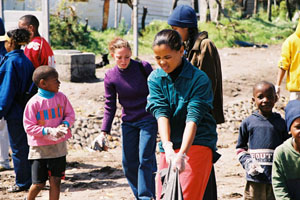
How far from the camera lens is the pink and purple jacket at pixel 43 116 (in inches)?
193

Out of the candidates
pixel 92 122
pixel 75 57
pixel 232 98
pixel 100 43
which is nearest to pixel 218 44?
pixel 100 43

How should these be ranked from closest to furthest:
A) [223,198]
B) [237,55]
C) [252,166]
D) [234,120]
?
[252,166], [223,198], [234,120], [237,55]

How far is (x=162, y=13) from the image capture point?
29547 mm

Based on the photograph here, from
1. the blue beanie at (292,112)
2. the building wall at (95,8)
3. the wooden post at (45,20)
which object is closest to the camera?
the blue beanie at (292,112)

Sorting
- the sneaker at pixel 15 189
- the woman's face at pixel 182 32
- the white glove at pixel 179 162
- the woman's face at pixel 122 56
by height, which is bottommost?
the sneaker at pixel 15 189

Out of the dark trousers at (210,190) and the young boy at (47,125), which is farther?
the young boy at (47,125)

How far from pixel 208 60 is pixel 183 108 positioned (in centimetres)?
112

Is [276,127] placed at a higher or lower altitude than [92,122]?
higher

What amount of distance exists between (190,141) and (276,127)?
1087mm

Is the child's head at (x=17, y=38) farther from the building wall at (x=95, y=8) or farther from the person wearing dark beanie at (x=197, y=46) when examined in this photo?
the building wall at (x=95, y=8)

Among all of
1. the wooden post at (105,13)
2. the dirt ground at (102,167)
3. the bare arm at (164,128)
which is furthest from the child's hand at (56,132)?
the wooden post at (105,13)

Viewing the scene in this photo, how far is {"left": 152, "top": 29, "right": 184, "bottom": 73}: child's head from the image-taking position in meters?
3.43

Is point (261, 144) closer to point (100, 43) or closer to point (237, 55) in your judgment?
point (237, 55)

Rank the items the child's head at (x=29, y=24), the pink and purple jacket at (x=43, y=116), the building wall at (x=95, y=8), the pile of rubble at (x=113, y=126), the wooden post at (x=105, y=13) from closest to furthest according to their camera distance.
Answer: the pink and purple jacket at (x=43, y=116) → the child's head at (x=29, y=24) → the pile of rubble at (x=113, y=126) → the building wall at (x=95, y=8) → the wooden post at (x=105, y=13)
